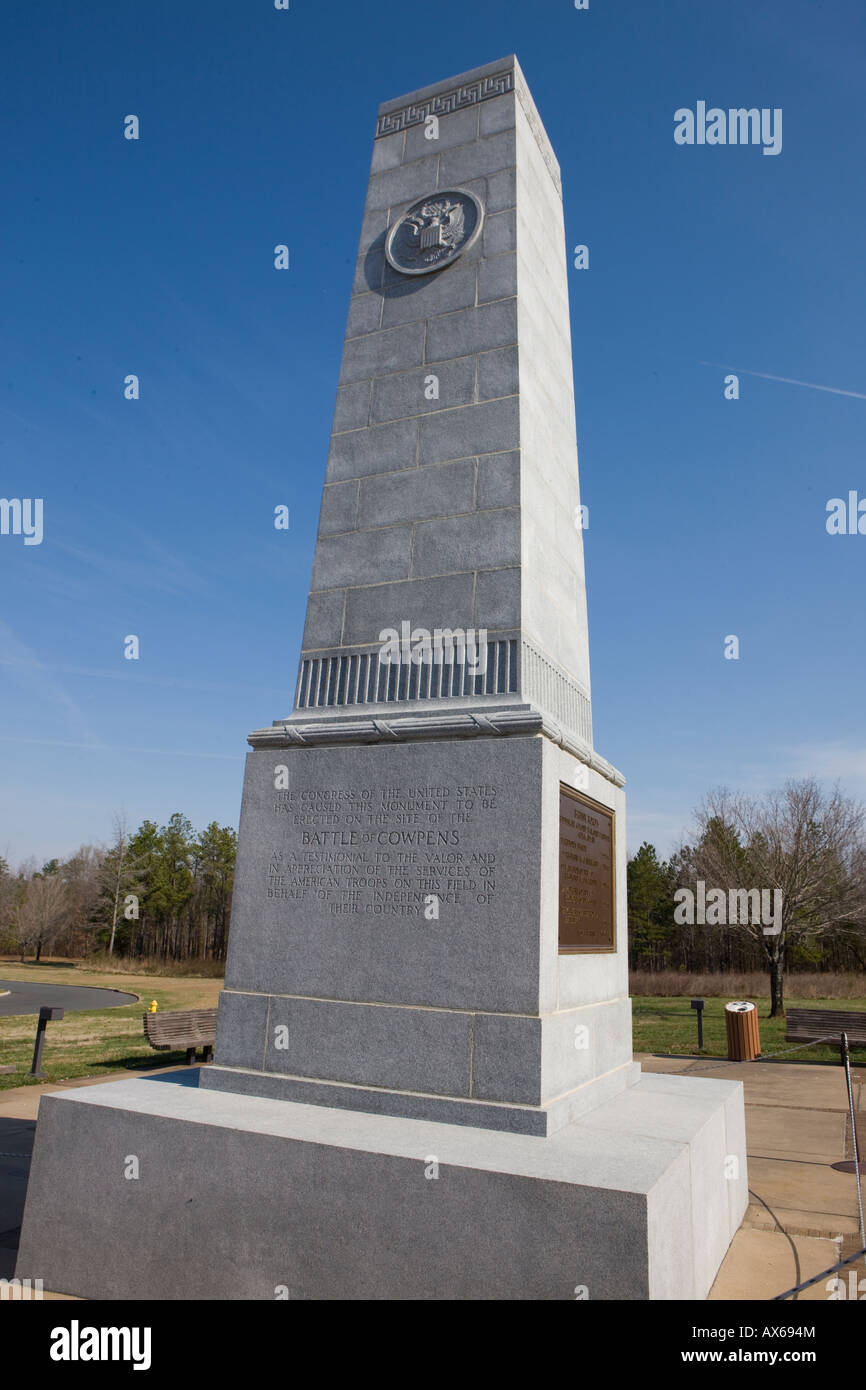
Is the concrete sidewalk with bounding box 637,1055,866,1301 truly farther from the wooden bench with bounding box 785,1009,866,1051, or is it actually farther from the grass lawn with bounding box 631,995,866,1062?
the wooden bench with bounding box 785,1009,866,1051

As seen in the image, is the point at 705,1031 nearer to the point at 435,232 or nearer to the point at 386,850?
the point at 386,850

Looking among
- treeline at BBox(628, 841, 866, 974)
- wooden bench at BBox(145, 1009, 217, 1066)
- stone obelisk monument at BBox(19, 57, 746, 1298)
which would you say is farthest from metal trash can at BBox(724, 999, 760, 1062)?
treeline at BBox(628, 841, 866, 974)

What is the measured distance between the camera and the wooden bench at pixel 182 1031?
1342 cm

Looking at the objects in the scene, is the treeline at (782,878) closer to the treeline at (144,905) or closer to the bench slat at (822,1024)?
the bench slat at (822,1024)

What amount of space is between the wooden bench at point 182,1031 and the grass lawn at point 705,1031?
7.64 metres

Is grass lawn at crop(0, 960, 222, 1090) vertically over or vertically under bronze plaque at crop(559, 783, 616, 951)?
under

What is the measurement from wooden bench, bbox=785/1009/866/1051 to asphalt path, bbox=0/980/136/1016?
61.3 ft

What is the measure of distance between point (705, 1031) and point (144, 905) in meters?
51.4

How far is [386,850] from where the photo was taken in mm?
5742

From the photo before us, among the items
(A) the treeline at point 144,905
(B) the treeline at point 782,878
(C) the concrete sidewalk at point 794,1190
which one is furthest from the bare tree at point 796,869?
(A) the treeline at point 144,905

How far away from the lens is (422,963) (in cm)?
541

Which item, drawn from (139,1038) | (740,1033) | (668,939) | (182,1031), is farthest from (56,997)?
(668,939)

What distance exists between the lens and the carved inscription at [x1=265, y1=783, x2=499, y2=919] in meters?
5.46
